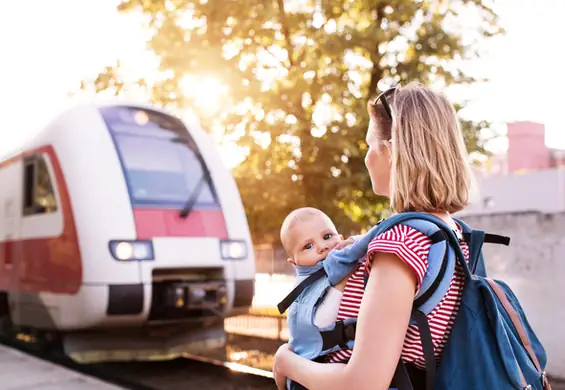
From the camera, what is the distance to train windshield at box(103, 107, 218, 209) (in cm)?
760

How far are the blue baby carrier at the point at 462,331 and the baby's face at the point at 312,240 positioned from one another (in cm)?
36

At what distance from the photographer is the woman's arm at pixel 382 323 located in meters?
1.36

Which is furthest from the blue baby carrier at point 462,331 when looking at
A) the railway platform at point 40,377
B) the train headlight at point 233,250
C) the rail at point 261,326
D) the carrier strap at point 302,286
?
the rail at point 261,326

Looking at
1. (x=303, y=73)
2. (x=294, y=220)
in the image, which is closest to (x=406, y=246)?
(x=294, y=220)

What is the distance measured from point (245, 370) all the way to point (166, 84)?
6.06m

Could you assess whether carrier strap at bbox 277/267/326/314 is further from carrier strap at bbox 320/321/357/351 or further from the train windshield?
the train windshield

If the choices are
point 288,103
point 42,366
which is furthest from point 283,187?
point 42,366

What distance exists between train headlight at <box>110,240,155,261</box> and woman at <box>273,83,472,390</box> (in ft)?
18.2

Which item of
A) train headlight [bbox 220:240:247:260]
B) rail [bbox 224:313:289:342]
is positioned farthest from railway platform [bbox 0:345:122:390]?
rail [bbox 224:313:289:342]

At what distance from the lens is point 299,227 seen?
1.98m

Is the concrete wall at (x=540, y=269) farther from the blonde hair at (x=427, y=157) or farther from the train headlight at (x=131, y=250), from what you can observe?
the blonde hair at (x=427, y=157)

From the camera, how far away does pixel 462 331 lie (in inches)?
57.2

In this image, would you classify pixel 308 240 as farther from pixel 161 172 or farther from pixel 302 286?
pixel 161 172

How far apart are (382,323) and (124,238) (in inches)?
237
